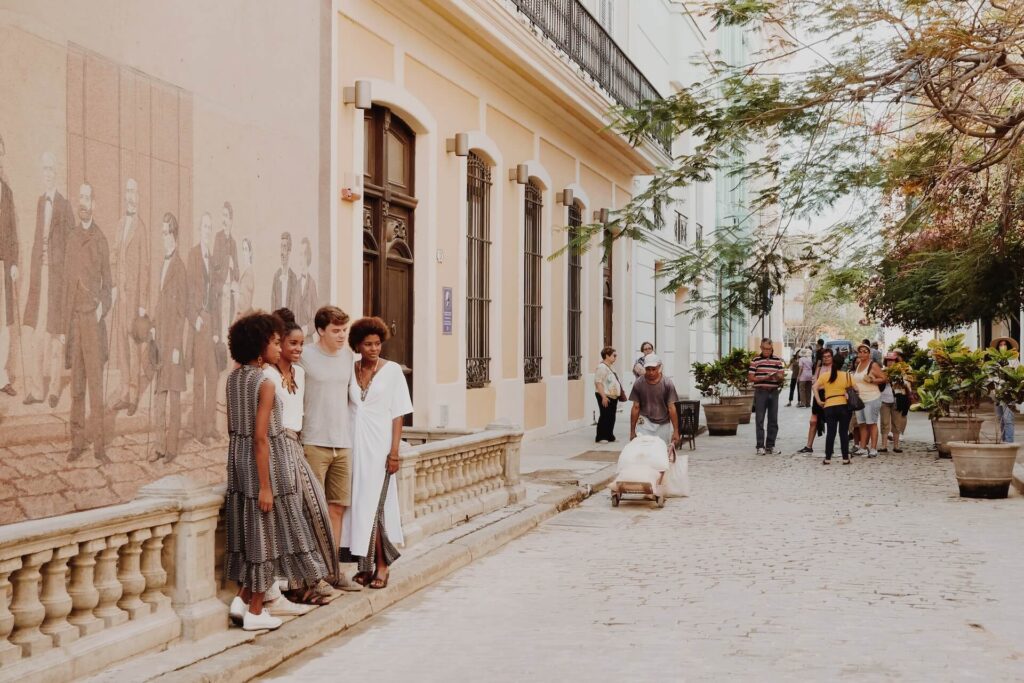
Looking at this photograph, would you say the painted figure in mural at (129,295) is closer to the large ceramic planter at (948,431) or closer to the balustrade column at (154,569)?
the balustrade column at (154,569)

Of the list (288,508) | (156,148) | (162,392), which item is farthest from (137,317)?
(288,508)

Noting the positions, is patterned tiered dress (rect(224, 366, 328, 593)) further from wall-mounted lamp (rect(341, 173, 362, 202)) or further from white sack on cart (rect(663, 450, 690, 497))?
white sack on cart (rect(663, 450, 690, 497))

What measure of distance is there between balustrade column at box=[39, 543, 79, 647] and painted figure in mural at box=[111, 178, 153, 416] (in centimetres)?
366

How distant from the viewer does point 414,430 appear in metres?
11.7

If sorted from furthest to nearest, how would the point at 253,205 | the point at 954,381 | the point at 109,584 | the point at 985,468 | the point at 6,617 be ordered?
the point at 954,381
the point at 985,468
the point at 253,205
the point at 109,584
the point at 6,617

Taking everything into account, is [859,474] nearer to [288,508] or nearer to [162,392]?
[162,392]

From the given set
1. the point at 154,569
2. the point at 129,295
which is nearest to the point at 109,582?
the point at 154,569

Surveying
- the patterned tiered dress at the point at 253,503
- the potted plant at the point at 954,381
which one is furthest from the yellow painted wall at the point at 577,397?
the patterned tiered dress at the point at 253,503

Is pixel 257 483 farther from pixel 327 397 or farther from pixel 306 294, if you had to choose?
pixel 306 294

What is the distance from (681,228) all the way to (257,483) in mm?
27704

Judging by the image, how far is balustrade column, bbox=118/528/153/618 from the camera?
5.74 m

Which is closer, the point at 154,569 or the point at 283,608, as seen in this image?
the point at 154,569

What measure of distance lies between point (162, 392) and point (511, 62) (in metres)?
9.19

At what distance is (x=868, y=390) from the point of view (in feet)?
59.7
